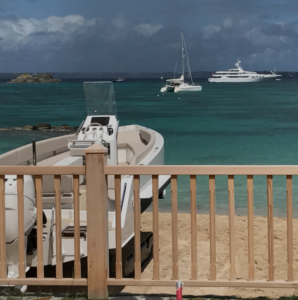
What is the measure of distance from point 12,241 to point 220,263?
3384mm

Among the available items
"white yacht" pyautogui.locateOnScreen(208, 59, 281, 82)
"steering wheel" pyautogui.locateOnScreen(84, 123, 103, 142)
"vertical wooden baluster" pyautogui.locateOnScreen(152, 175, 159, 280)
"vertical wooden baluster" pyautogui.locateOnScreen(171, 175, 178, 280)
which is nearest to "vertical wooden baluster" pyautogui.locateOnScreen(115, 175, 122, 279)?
"vertical wooden baluster" pyautogui.locateOnScreen(152, 175, 159, 280)

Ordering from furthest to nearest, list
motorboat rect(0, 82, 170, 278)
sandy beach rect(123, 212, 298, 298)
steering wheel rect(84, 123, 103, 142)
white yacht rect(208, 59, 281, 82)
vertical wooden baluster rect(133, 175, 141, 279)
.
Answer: white yacht rect(208, 59, 281, 82)
steering wheel rect(84, 123, 103, 142)
sandy beach rect(123, 212, 298, 298)
motorboat rect(0, 82, 170, 278)
vertical wooden baluster rect(133, 175, 141, 279)

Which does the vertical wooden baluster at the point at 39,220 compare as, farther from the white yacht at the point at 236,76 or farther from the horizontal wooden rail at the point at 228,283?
the white yacht at the point at 236,76

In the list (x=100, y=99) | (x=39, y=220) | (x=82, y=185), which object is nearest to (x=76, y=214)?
(x=39, y=220)

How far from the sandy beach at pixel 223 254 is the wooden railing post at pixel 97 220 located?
1.54 metres

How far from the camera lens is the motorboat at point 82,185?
4.84 metres

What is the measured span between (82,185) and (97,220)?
13.7 ft

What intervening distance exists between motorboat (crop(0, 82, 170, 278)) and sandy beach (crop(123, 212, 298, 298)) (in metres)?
0.51

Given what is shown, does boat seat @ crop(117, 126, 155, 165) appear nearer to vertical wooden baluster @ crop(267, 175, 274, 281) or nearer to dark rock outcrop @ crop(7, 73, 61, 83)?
vertical wooden baluster @ crop(267, 175, 274, 281)

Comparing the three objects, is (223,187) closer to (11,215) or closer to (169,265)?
(169,265)

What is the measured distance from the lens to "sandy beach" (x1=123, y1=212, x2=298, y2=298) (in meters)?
5.99

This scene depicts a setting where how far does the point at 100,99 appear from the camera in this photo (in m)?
9.27

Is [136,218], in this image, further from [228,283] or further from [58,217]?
[228,283]

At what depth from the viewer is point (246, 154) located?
26.2 meters
